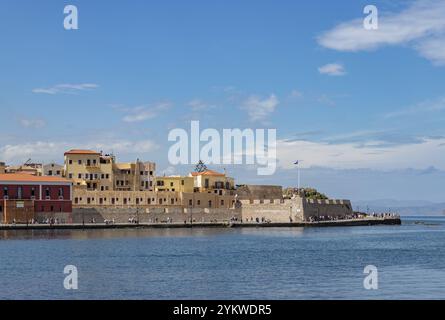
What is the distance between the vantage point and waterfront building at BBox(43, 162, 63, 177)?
101 meters

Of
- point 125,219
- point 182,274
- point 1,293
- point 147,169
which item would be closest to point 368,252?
point 182,274

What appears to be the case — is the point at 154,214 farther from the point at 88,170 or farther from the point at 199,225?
the point at 88,170

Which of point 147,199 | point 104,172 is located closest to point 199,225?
point 147,199

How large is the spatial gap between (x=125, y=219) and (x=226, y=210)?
14177 millimetres

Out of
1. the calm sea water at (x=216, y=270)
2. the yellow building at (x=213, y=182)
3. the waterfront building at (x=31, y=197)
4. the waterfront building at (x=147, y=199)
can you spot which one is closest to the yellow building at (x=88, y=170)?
the waterfront building at (x=147, y=199)

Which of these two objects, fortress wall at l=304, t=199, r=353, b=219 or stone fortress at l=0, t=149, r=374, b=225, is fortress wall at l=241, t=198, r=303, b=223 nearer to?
stone fortress at l=0, t=149, r=374, b=225

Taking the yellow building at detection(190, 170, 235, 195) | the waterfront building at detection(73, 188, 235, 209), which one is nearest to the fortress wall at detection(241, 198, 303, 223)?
the waterfront building at detection(73, 188, 235, 209)

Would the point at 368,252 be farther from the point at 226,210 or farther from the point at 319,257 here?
the point at 226,210

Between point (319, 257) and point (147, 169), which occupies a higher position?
point (147, 169)

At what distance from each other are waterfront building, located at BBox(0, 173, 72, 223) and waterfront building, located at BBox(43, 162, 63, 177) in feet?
37.3

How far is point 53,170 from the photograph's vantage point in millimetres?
101312

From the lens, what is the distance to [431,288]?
31312mm
